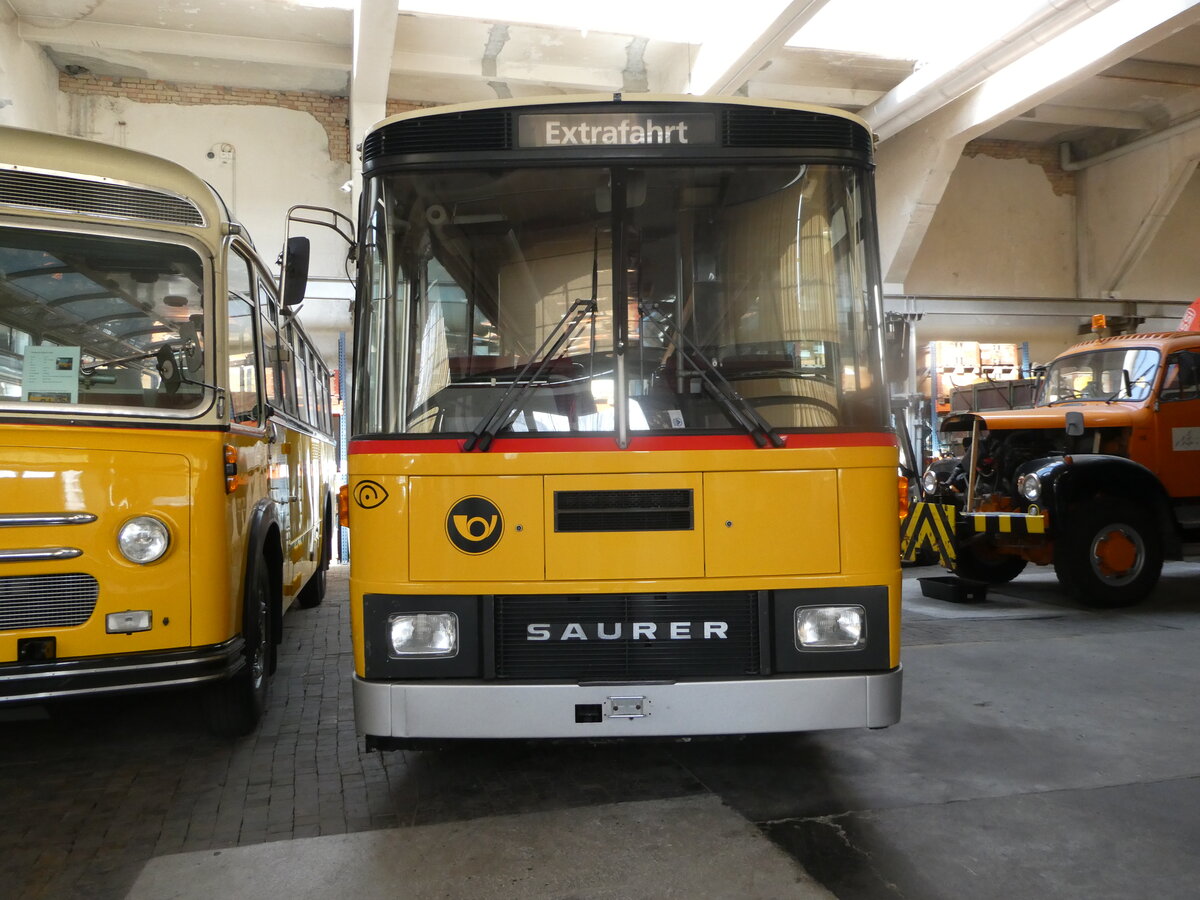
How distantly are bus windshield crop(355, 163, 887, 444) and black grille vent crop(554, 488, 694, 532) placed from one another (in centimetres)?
25

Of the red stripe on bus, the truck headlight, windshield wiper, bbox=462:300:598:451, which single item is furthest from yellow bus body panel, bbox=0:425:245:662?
the truck headlight

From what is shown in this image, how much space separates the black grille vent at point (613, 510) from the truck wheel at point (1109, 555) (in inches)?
254

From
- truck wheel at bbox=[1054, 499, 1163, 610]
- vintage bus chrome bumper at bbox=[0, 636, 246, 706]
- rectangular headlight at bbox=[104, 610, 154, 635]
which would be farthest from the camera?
truck wheel at bbox=[1054, 499, 1163, 610]

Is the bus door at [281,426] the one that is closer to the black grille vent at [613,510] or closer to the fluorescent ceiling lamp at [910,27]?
the black grille vent at [613,510]

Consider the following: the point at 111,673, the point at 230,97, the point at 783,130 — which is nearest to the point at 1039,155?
the point at 230,97

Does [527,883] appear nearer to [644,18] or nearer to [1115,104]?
[644,18]

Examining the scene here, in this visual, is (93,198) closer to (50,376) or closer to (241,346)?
A: (50,376)

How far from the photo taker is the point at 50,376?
4129 millimetres

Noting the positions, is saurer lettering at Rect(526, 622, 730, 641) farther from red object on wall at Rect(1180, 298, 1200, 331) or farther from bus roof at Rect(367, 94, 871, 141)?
red object on wall at Rect(1180, 298, 1200, 331)

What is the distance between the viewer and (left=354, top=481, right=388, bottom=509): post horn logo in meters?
3.66

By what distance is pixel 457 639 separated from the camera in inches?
142

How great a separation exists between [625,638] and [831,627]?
781mm

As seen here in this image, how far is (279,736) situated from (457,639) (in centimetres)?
216

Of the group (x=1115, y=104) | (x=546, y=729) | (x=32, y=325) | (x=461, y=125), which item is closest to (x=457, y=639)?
(x=546, y=729)
